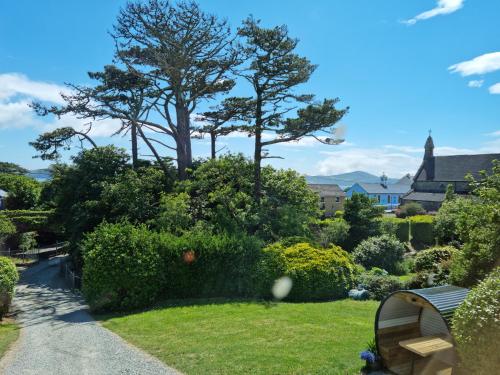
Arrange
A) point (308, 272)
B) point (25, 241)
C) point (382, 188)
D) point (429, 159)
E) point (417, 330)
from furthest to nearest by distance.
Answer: point (382, 188), point (429, 159), point (25, 241), point (308, 272), point (417, 330)

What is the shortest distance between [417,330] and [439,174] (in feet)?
195

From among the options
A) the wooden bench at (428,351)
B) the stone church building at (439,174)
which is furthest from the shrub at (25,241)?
the stone church building at (439,174)

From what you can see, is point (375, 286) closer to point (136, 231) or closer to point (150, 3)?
point (136, 231)

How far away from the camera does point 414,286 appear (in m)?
15.3

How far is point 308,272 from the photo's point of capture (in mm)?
15750

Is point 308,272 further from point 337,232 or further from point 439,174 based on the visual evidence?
point 439,174

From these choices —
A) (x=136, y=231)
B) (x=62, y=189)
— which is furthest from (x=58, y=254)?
(x=136, y=231)

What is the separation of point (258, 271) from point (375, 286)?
5.25 meters

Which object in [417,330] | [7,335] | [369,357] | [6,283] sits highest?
[417,330]

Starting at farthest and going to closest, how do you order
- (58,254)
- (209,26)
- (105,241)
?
1. (58,254)
2. (209,26)
3. (105,241)

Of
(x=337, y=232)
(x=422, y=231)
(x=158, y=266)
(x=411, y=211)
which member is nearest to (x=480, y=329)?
(x=158, y=266)

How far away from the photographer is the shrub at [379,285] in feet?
52.3

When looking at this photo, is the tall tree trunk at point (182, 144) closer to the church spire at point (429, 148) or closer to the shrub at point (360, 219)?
the shrub at point (360, 219)

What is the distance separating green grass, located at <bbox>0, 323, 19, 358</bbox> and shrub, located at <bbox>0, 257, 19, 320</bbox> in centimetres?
112
